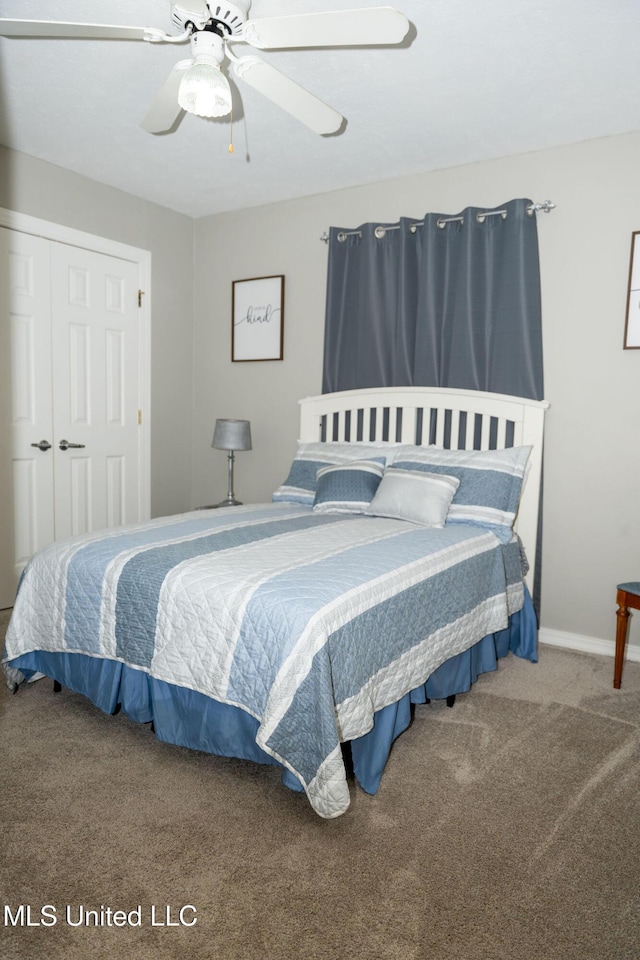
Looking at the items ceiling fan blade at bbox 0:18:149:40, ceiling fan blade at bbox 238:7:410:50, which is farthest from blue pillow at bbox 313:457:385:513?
ceiling fan blade at bbox 0:18:149:40

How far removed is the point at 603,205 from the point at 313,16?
6.49 ft

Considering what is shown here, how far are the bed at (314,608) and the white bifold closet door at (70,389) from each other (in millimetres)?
1305

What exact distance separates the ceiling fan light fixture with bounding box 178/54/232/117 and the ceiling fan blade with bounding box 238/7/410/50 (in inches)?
5.6

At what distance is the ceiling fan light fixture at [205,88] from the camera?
6.40ft

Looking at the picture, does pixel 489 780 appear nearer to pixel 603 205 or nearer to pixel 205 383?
pixel 603 205

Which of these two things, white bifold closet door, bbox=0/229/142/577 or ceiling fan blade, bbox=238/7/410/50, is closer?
ceiling fan blade, bbox=238/7/410/50

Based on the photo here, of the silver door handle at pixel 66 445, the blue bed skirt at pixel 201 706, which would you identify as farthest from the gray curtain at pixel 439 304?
the silver door handle at pixel 66 445

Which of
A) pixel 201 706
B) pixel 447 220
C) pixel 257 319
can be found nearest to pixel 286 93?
pixel 447 220

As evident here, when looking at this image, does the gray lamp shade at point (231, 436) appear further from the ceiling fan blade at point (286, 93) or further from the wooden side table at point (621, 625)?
the wooden side table at point (621, 625)

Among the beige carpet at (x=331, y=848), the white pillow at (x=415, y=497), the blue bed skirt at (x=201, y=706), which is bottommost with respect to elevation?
the beige carpet at (x=331, y=848)

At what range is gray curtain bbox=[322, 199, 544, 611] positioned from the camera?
11.2 ft

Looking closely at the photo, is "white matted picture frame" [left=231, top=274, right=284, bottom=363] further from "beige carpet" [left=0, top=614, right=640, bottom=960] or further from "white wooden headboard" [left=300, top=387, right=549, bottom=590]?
"beige carpet" [left=0, top=614, right=640, bottom=960]

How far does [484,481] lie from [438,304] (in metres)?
1.14

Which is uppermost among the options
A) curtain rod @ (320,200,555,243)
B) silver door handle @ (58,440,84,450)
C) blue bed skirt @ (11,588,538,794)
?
curtain rod @ (320,200,555,243)
